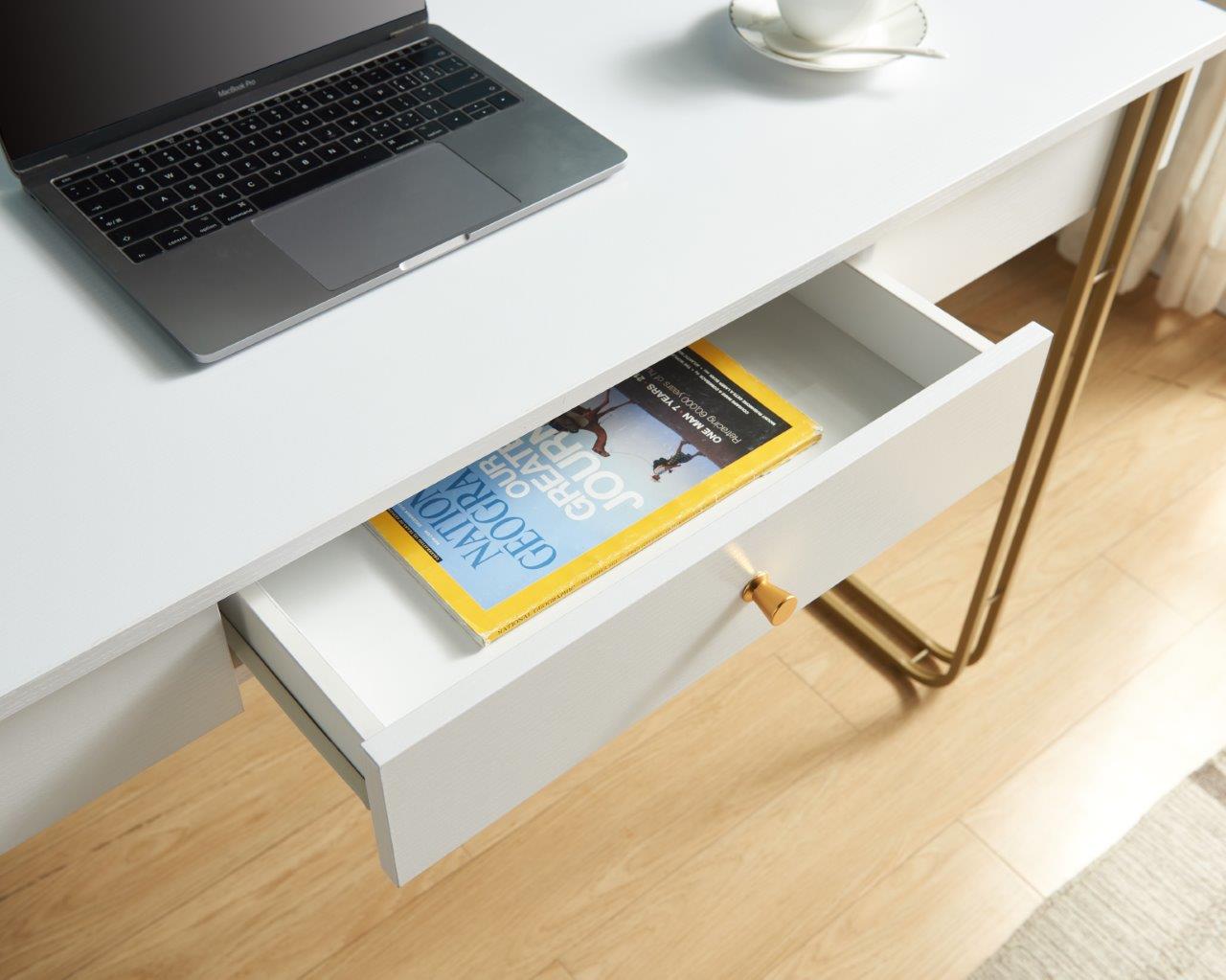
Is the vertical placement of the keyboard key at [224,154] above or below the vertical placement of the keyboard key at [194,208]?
above

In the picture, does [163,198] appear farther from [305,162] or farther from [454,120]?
[454,120]

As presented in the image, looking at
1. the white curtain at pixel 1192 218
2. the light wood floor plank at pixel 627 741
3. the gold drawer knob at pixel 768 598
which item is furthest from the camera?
the white curtain at pixel 1192 218

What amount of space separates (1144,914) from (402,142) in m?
1.02

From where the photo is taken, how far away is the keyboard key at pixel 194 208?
29.7 inches

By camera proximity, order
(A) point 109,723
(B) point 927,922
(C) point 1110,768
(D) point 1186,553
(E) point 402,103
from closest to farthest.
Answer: (A) point 109,723 → (E) point 402,103 → (B) point 927,922 → (C) point 1110,768 → (D) point 1186,553

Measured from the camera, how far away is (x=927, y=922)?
1238 mm

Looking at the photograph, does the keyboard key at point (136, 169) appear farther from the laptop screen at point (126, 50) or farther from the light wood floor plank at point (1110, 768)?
the light wood floor plank at point (1110, 768)

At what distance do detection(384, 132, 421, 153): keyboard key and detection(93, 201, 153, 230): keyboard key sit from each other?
0.51 ft

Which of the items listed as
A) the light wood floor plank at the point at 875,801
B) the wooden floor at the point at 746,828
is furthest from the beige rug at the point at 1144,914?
the light wood floor plank at the point at 875,801

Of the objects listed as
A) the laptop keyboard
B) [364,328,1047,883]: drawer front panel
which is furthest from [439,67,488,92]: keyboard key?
[364,328,1047,883]: drawer front panel

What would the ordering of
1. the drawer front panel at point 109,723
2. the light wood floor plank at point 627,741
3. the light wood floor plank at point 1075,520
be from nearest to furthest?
1. the drawer front panel at point 109,723
2. the light wood floor plank at point 627,741
3. the light wood floor plank at point 1075,520

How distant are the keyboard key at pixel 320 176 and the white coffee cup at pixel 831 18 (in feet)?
0.99

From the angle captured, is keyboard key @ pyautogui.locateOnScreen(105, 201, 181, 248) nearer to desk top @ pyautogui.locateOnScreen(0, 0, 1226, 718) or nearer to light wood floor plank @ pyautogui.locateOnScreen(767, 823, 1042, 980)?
desk top @ pyautogui.locateOnScreen(0, 0, 1226, 718)

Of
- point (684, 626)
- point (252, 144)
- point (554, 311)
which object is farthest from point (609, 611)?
point (252, 144)
